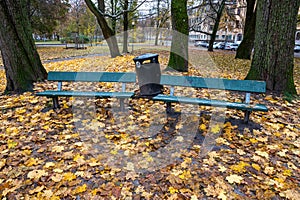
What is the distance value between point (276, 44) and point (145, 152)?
3978mm

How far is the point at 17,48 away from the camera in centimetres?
528

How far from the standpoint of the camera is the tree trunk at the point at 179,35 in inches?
275

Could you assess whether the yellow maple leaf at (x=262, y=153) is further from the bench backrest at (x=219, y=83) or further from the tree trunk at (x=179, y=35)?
the tree trunk at (x=179, y=35)

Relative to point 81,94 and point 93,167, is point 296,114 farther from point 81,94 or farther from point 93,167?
point 81,94

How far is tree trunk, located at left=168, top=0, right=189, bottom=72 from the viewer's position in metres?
6.99

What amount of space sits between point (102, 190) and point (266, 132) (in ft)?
9.34

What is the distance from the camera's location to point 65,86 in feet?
20.0

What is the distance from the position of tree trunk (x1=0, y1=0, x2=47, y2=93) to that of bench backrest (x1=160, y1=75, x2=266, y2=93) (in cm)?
359

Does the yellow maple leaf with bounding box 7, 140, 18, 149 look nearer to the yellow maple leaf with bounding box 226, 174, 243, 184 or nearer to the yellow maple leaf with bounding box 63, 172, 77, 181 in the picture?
the yellow maple leaf with bounding box 63, 172, 77, 181

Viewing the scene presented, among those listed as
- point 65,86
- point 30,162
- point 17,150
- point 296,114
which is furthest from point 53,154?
point 296,114

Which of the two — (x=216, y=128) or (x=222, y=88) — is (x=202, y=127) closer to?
(x=216, y=128)

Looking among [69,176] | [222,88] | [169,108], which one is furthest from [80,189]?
[222,88]

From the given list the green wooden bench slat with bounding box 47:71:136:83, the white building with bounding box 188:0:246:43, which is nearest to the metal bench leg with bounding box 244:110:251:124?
the green wooden bench slat with bounding box 47:71:136:83

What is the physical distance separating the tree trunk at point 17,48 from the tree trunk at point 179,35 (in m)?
4.21
